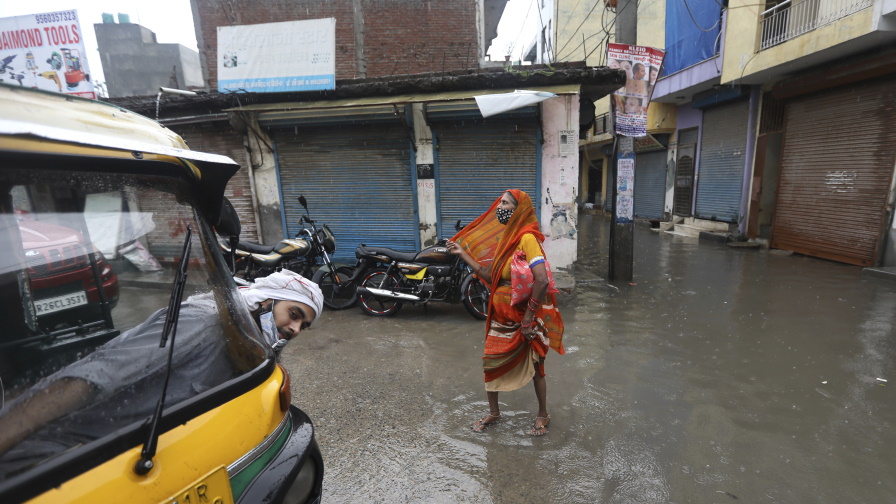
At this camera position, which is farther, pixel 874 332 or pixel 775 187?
pixel 775 187

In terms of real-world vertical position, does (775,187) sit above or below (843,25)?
below

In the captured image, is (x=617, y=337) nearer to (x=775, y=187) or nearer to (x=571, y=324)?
(x=571, y=324)

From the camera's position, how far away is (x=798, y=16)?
8875mm

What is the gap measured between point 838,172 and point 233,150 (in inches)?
460

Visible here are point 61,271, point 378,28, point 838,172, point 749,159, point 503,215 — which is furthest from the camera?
point 749,159

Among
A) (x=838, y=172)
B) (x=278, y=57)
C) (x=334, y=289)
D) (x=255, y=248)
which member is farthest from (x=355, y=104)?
(x=838, y=172)

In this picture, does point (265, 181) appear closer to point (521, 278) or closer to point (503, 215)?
point (503, 215)

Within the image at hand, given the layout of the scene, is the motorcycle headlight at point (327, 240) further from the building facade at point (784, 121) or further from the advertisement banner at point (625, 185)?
the building facade at point (784, 121)

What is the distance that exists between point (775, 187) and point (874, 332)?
707 cm

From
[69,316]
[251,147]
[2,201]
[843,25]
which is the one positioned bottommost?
[69,316]

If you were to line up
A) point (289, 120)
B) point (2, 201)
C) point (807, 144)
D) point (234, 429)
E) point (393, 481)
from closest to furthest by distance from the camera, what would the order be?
point (2, 201) → point (234, 429) → point (393, 481) → point (289, 120) → point (807, 144)

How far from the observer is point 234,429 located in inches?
50.8

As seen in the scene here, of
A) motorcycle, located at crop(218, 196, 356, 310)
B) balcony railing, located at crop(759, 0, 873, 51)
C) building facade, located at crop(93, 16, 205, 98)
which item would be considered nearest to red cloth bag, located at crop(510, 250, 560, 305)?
motorcycle, located at crop(218, 196, 356, 310)

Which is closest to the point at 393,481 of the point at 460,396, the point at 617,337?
the point at 460,396
